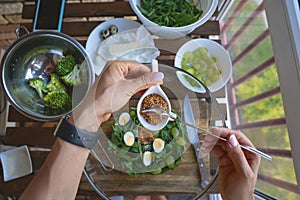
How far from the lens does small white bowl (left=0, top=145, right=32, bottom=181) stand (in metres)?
0.78

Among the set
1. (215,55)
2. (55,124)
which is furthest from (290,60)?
(55,124)

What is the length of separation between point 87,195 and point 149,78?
36cm

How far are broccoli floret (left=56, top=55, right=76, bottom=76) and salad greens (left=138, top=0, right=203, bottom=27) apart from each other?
0.76ft

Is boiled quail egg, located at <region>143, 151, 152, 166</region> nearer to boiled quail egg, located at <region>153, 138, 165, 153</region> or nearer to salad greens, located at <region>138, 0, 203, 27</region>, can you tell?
boiled quail egg, located at <region>153, 138, 165, 153</region>

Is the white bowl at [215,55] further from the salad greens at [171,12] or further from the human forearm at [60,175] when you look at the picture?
the human forearm at [60,175]

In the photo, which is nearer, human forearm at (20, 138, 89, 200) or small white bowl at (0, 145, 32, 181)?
human forearm at (20, 138, 89, 200)

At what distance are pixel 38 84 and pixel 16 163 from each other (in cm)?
23

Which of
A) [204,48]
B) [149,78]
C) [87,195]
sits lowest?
[87,195]

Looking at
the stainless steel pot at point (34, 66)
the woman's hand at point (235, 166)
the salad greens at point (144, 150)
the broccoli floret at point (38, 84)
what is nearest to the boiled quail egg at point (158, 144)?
the salad greens at point (144, 150)

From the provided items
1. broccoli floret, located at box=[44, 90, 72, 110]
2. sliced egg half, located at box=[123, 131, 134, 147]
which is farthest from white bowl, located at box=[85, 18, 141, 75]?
sliced egg half, located at box=[123, 131, 134, 147]

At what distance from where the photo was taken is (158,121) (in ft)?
2.32

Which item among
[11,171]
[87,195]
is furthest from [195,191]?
[11,171]

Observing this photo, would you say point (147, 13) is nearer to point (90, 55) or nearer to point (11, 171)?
point (90, 55)

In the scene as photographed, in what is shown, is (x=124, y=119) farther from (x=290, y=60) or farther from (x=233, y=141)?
(x=290, y=60)
